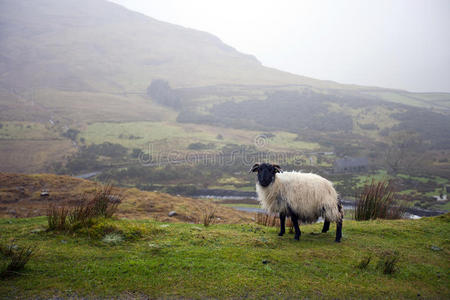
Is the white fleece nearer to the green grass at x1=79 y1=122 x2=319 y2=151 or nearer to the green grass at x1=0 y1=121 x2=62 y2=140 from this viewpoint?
the green grass at x1=79 y1=122 x2=319 y2=151

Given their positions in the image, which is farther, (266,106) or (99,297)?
(266,106)

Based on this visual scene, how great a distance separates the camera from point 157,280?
5551mm

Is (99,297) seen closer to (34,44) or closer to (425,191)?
(425,191)

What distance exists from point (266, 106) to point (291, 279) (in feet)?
415

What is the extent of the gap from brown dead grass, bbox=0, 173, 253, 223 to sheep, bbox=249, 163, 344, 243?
5787 mm

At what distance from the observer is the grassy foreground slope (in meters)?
5.30

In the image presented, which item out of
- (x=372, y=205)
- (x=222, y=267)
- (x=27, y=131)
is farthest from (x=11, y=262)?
(x=27, y=131)

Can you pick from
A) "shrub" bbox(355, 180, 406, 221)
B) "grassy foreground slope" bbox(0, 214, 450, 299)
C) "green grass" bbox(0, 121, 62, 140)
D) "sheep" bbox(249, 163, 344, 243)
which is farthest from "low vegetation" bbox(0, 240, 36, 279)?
"green grass" bbox(0, 121, 62, 140)

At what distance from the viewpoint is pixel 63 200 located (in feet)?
49.3

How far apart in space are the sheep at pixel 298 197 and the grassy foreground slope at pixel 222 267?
0.77m

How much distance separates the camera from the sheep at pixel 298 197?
338 inches

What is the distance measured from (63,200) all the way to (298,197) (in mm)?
13194

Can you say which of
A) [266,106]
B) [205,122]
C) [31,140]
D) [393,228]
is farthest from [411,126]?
[31,140]

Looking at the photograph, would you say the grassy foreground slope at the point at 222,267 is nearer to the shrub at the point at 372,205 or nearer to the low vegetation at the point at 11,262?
the low vegetation at the point at 11,262
